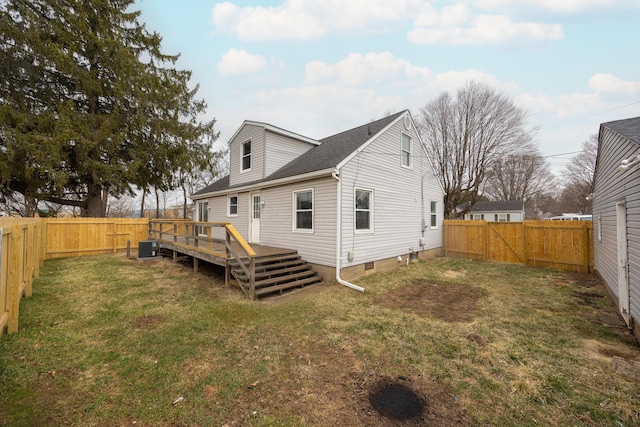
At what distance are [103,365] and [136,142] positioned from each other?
45.1 feet

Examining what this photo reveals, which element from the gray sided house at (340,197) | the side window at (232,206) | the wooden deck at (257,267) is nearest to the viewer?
the wooden deck at (257,267)

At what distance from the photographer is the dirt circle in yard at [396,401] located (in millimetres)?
2483

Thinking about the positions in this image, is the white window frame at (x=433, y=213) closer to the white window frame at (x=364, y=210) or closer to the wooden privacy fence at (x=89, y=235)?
the white window frame at (x=364, y=210)

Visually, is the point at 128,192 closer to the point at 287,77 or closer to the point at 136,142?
the point at 136,142

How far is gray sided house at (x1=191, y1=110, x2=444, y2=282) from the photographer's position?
7.56 m

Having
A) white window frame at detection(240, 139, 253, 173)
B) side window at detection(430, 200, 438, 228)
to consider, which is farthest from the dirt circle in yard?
side window at detection(430, 200, 438, 228)

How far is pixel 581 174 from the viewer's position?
91.4 feet

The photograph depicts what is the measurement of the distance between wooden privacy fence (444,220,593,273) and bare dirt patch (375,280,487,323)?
4.98 metres

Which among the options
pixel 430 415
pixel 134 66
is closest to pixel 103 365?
pixel 430 415

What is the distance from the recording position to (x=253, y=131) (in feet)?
35.7

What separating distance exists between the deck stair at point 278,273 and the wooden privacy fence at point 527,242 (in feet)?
26.5

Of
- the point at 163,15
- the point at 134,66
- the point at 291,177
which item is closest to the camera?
the point at 291,177

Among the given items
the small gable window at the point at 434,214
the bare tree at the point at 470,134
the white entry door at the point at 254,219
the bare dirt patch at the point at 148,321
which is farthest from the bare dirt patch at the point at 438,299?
the bare tree at the point at 470,134

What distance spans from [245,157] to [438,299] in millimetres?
9288
